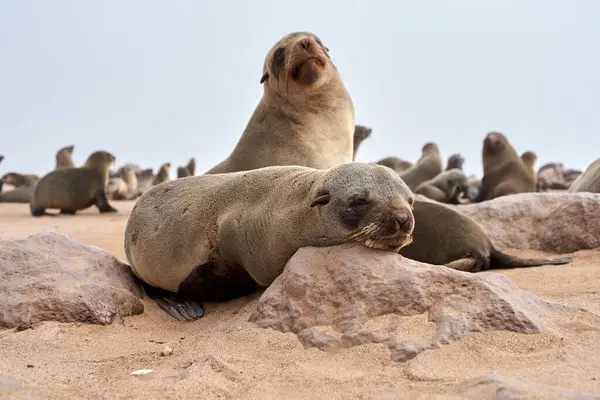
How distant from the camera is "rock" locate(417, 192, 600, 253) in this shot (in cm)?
598

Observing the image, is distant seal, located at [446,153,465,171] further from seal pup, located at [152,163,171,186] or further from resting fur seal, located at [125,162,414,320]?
resting fur seal, located at [125,162,414,320]

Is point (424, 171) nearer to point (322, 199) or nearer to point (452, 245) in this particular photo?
point (452, 245)

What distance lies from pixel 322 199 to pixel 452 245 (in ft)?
6.50

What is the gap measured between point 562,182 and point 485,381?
1747cm

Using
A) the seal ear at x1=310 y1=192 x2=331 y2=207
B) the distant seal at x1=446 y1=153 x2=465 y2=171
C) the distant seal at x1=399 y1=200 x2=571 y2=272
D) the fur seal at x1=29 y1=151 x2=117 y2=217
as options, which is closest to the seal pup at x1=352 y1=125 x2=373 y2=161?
the distant seal at x1=399 y1=200 x2=571 y2=272

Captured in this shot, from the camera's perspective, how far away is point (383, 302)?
117 inches

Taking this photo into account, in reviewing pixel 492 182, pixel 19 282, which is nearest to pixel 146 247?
pixel 19 282

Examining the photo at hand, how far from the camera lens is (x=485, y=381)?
214cm

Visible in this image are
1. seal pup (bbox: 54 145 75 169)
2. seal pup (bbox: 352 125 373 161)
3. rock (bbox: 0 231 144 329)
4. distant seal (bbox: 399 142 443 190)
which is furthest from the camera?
seal pup (bbox: 54 145 75 169)

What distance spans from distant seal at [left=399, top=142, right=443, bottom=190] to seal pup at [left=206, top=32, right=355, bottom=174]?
6.79 metres

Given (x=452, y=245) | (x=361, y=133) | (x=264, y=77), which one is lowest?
(x=452, y=245)

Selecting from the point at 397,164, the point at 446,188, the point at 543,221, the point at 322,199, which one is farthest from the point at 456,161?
the point at 322,199

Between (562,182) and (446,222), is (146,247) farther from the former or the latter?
(562,182)

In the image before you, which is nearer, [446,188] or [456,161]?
[446,188]
